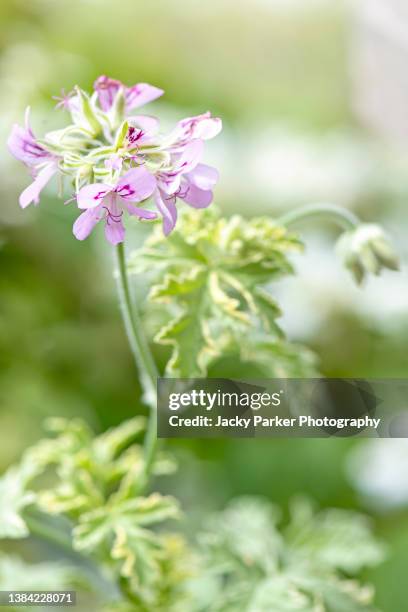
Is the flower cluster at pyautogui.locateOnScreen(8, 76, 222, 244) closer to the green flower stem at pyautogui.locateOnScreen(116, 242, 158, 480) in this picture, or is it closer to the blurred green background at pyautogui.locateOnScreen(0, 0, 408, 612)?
the green flower stem at pyautogui.locateOnScreen(116, 242, 158, 480)

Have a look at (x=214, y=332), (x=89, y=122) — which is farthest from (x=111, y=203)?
(x=214, y=332)

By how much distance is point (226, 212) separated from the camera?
194cm

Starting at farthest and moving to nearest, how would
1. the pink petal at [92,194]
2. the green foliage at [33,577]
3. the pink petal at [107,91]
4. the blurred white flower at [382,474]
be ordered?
1. the blurred white flower at [382,474]
2. the green foliage at [33,577]
3. the pink petal at [107,91]
4. the pink petal at [92,194]

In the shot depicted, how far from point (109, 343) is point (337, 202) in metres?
0.72

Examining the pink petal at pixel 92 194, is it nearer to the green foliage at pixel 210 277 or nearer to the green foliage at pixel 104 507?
the green foliage at pixel 210 277

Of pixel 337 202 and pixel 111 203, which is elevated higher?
pixel 337 202

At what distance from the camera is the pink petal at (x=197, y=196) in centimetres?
68

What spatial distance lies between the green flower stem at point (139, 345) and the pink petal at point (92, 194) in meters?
0.07

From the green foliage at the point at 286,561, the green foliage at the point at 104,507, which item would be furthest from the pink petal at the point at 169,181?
the green foliage at the point at 286,561

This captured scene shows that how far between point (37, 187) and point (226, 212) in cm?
128

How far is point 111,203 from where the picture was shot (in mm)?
646

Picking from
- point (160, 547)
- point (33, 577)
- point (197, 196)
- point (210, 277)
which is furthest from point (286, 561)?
point (197, 196)

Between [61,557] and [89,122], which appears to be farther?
[61,557]

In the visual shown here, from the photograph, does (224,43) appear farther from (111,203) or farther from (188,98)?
(111,203)
